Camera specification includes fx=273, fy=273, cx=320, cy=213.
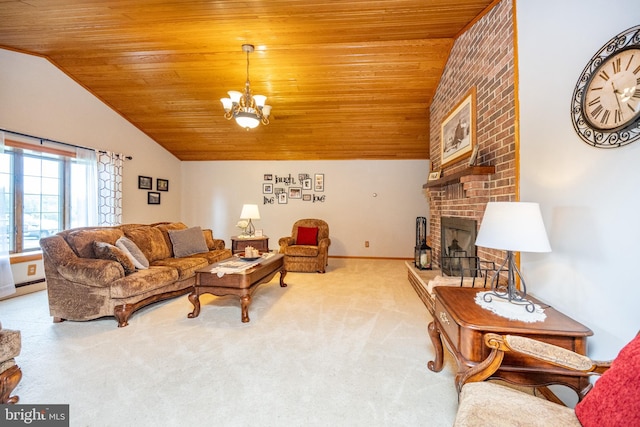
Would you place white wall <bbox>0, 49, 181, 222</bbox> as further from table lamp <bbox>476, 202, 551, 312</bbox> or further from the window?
table lamp <bbox>476, 202, 551, 312</bbox>

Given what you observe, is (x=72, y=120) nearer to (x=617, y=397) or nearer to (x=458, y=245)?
(x=458, y=245)

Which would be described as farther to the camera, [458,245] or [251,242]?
[251,242]

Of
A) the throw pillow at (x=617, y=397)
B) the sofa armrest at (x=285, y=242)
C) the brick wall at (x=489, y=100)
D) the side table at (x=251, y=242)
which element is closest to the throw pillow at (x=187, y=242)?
the side table at (x=251, y=242)

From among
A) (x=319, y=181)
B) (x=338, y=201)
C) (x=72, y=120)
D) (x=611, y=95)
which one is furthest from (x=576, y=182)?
(x=72, y=120)

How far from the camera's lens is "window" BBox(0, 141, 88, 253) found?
3.57m

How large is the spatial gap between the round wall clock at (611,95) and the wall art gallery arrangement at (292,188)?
4.97 metres

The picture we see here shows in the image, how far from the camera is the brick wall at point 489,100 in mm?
2180

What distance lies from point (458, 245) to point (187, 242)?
12.1ft

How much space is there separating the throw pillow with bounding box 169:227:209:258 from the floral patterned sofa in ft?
1.63

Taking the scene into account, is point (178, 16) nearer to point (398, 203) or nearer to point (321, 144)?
point (321, 144)

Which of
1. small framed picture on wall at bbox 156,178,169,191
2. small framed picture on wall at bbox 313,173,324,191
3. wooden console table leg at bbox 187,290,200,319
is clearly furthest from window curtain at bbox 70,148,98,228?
small framed picture on wall at bbox 313,173,324,191

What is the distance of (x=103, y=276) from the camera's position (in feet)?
8.50

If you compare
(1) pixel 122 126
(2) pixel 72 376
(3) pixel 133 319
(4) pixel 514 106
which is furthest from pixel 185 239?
(4) pixel 514 106

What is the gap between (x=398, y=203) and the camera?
6.07 metres
